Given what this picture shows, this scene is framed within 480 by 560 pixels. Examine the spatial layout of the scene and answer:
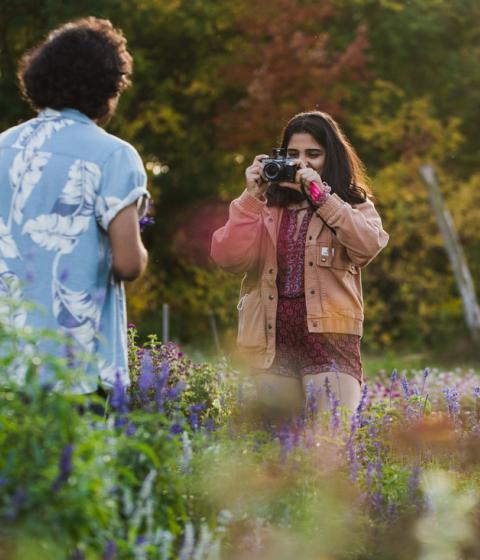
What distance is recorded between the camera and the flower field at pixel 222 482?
101 inches

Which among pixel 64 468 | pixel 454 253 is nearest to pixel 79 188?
pixel 64 468

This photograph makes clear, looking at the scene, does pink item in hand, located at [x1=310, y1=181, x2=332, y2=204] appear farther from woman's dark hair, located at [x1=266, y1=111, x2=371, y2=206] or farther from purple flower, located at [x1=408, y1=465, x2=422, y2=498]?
purple flower, located at [x1=408, y1=465, x2=422, y2=498]

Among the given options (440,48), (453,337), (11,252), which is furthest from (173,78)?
(11,252)

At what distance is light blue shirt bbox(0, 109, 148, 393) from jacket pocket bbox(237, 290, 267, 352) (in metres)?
1.20

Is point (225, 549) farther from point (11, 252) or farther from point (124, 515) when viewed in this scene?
point (11, 252)

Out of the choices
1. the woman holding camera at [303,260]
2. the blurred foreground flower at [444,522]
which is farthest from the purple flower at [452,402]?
the blurred foreground flower at [444,522]

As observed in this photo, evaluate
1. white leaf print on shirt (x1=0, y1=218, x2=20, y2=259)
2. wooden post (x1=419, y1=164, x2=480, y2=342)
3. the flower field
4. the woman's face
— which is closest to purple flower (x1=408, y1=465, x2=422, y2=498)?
the flower field

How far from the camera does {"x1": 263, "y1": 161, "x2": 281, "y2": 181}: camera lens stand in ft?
13.9

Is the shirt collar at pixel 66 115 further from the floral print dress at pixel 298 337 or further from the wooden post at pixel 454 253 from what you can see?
the wooden post at pixel 454 253

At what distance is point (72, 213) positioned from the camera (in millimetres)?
3098

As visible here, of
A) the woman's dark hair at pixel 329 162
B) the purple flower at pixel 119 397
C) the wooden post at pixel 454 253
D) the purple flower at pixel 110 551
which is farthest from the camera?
the wooden post at pixel 454 253

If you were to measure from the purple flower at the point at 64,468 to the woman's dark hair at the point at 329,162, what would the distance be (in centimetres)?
213

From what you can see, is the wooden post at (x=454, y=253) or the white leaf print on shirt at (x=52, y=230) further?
the wooden post at (x=454, y=253)

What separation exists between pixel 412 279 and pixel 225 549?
1209 centimetres
